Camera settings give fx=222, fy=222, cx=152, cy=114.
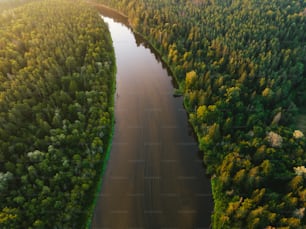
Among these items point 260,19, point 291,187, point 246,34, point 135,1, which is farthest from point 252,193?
point 135,1

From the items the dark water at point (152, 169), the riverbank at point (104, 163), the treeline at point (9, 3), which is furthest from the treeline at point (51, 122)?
the treeline at point (9, 3)

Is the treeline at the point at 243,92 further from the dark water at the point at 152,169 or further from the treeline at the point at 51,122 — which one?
the treeline at the point at 51,122

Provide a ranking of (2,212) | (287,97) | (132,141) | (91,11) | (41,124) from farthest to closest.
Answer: (91,11) → (287,97) → (132,141) → (41,124) → (2,212)

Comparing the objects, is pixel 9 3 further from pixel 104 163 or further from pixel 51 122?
pixel 104 163

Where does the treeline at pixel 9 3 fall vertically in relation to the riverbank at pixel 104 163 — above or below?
above

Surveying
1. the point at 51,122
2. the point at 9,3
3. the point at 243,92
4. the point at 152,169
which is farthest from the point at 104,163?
the point at 9,3

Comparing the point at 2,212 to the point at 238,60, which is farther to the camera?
the point at 238,60

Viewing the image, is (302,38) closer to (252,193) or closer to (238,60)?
(238,60)
